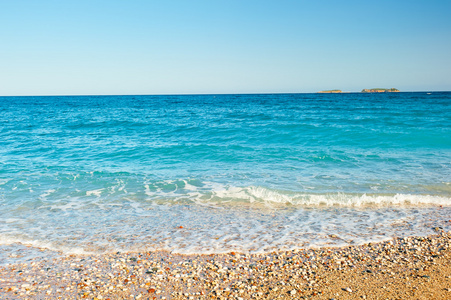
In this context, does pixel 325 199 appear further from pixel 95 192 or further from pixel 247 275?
pixel 95 192

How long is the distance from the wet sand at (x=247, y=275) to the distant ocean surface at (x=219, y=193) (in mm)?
456

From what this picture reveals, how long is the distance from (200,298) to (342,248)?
2.92m

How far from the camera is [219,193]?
9086 millimetres

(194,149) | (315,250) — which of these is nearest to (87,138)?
(194,149)

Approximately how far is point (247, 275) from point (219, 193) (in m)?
4.59

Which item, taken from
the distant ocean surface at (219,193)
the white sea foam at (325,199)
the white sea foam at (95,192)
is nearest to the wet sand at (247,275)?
the distant ocean surface at (219,193)

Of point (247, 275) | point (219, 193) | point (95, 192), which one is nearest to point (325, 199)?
point (219, 193)

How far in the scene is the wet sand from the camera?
409 cm

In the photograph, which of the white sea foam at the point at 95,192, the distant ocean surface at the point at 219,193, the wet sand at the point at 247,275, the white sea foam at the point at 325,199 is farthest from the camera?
the white sea foam at the point at 95,192

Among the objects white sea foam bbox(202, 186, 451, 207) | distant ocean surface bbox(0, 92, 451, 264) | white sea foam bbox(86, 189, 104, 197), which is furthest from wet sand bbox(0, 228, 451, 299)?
white sea foam bbox(86, 189, 104, 197)

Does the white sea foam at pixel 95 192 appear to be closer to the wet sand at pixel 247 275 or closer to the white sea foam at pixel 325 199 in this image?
the white sea foam at pixel 325 199

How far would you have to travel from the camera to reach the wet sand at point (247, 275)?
4.09 metres

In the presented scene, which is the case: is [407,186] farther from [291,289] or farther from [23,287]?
[23,287]

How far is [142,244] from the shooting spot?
5.81m
